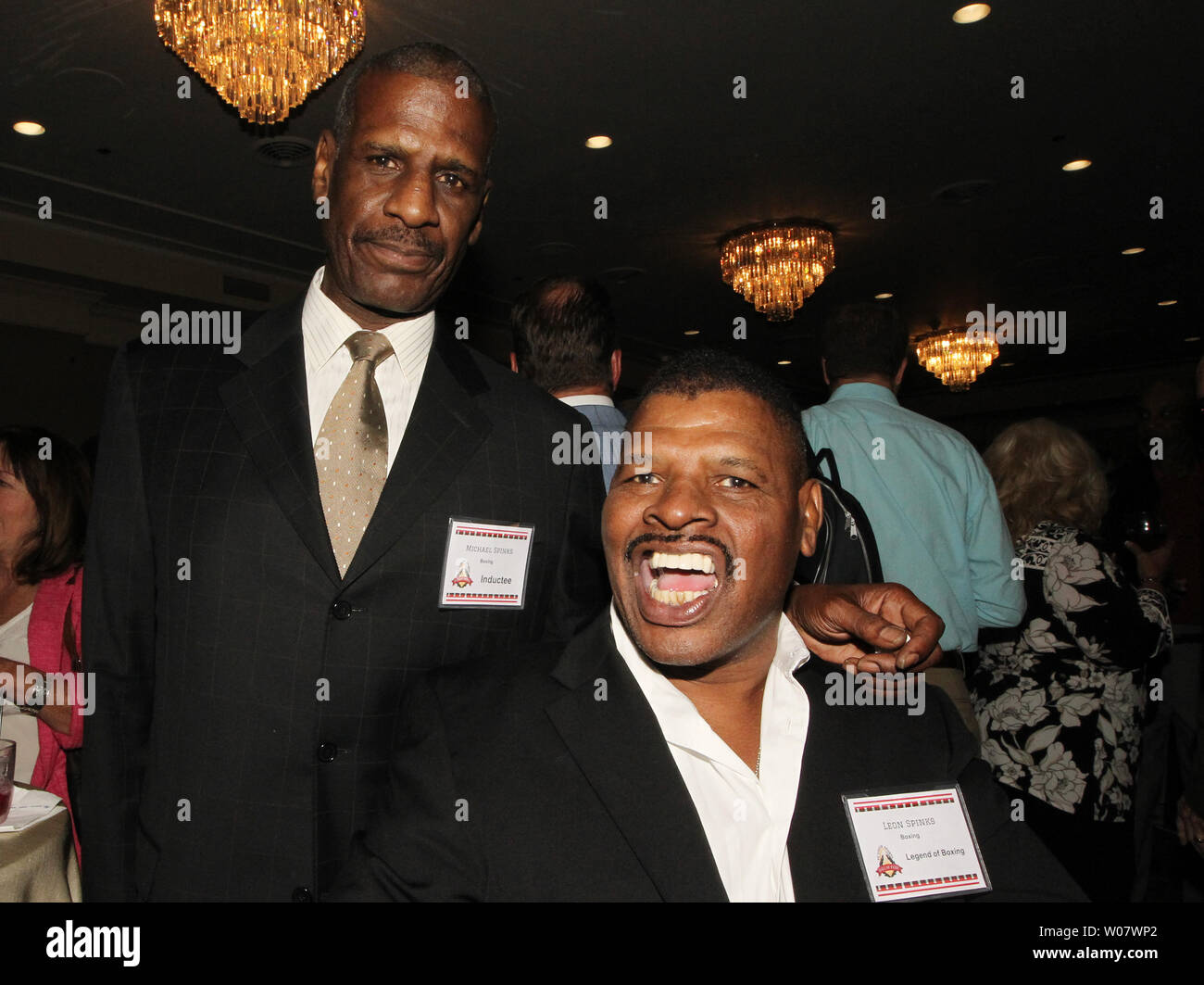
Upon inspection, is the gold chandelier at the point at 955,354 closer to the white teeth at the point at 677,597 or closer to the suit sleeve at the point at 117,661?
the white teeth at the point at 677,597

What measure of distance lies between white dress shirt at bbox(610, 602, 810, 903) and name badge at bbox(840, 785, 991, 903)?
10 cm

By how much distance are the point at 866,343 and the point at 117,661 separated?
2085 mm

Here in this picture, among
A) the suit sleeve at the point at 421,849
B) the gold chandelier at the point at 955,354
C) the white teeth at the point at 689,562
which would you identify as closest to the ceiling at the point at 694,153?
the gold chandelier at the point at 955,354

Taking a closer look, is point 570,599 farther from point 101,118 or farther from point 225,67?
point 101,118

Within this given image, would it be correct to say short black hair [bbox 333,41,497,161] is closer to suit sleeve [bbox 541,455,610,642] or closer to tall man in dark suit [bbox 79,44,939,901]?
tall man in dark suit [bbox 79,44,939,901]

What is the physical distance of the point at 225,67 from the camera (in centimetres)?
346

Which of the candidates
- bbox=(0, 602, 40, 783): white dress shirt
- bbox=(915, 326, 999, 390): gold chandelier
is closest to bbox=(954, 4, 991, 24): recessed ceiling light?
bbox=(0, 602, 40, 783): white dress shirt

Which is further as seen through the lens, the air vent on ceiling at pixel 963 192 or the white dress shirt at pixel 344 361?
the air vent on ceiling at pixel 963 192

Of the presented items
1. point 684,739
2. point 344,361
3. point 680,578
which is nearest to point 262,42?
point 344,361

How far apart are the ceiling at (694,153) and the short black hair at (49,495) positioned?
7.89ft

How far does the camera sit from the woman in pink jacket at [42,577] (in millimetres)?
2203

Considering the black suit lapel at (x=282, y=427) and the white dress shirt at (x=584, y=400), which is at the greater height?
the white dress shirt at (x=584, y=400)
